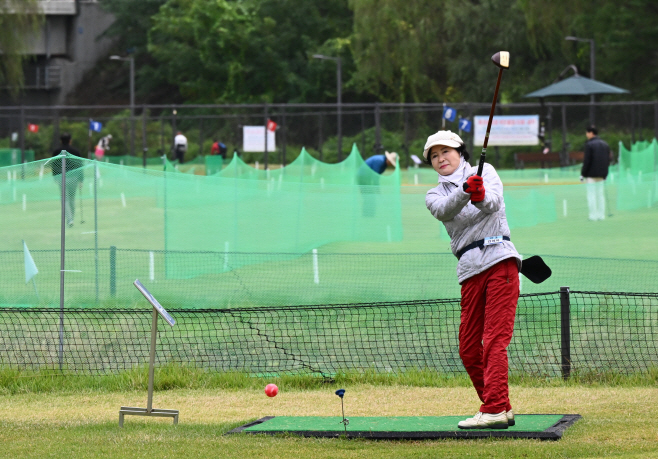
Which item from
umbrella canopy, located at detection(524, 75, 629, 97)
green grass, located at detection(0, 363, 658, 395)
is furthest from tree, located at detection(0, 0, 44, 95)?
green grass, located at detection(0, 363, 658, 395)

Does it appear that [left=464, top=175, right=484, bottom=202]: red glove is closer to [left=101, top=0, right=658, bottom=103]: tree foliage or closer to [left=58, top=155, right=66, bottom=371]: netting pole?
[left=58, top=155, right=66, bottom=371]: netting pole

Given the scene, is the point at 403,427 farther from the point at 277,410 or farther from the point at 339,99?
the point at 339,99

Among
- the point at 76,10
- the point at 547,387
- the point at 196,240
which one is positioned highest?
the point at 76,10

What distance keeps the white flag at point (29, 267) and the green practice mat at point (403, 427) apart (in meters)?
4.83

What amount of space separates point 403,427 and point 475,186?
1657 mm

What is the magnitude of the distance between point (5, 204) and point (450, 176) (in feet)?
21.0

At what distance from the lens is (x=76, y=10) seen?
232 feet

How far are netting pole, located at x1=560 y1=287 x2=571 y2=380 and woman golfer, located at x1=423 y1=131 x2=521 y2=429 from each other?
226 centimetres

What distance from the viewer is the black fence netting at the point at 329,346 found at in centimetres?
862

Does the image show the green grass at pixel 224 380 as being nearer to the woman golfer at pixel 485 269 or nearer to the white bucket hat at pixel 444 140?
the woman golfer at pixel 485 269

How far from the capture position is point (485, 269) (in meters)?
5.88

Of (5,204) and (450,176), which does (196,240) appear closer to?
(5,204)

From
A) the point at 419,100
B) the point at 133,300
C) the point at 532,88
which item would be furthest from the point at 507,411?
the point at 419,100

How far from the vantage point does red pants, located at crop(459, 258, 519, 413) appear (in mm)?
5852
